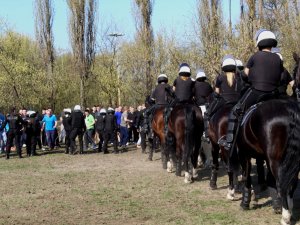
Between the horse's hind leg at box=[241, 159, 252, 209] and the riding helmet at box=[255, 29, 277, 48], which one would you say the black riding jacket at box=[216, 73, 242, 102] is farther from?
the riding helmet at box=[255, 29, 277, 48]

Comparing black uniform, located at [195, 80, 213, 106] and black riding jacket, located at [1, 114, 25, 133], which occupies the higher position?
black uniform, located at [195, 80, 213, 106]

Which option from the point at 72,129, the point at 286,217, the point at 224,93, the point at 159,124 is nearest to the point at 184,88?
the point at 224,93

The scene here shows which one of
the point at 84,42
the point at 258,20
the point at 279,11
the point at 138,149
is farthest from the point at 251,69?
the point at 84,42

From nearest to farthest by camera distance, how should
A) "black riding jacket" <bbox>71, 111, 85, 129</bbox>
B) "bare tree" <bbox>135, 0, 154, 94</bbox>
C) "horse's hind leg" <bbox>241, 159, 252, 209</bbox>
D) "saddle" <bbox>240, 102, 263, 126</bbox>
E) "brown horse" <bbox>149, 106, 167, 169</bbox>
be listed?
"saddle" <bbox>240, 102, 263, 126</bbox> → "horse's hind leg" <bbox>241, 159, 252, 209</bbox> → "brown horse" <bbox>149, 106, 167, 169</bbox> → "black riding jacket" <bbox>71, 111, 85, 129</bbox> → "bare tree" <bbox>135, 0, 154, 94</bbox>

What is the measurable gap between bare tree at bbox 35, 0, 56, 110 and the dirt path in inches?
832

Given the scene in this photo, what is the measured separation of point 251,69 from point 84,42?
27402 mm

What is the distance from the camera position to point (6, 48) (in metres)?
35.8

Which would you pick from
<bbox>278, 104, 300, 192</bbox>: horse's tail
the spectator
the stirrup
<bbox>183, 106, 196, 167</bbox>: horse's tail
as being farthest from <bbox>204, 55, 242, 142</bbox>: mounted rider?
the spectator

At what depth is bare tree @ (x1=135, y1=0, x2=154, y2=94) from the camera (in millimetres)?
31812

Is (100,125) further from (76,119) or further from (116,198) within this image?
(116,198)

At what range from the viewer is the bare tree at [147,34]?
31.8m

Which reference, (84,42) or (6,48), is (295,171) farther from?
(6,48)

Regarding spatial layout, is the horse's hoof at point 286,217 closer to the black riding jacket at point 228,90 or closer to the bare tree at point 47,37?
the black riding jacket at point 228,90

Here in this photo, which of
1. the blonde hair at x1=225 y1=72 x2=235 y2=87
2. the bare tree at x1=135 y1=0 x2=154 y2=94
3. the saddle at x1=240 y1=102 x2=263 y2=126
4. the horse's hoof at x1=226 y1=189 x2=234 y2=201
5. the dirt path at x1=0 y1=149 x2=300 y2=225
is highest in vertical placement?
the bare tree at x1=135 y1=0 x2=154 y2=94
